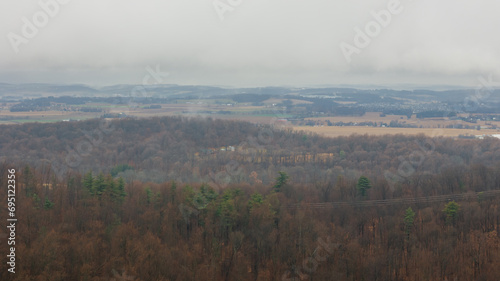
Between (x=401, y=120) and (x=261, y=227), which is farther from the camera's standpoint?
(x=401, y=120)

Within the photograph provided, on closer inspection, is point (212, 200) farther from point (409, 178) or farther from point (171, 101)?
point (171, 101)

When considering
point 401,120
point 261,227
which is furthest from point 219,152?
point 401,120

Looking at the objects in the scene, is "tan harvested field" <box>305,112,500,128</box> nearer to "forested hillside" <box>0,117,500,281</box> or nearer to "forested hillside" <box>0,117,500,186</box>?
"forested hillside" <box>0,117,500,186</box>

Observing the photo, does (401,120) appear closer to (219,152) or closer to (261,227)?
(219,152)

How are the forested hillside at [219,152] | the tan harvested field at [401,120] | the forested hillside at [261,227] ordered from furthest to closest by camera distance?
the tan harvested field at [401,120] < the forested hillside at [219,152] < the forested hillside at [261,227]

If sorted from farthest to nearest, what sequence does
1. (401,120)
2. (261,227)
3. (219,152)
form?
(401,120)
(219,152)
(261,227)

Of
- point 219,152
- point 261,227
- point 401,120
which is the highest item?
point 401,120

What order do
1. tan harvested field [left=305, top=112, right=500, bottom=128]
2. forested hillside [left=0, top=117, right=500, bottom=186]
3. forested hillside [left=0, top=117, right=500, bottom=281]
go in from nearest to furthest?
forested hillside [left=0, top=117, right=500, bottom=281] → forested hillside [left=0, top=117, right=500, bottom=186] → tan harvested field [left=305, top=112, right=500, bottom=128]

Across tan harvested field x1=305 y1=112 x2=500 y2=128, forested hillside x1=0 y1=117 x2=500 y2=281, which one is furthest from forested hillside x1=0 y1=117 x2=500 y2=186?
tan harvested field x1=305 y1=112 x2=500 y2=128

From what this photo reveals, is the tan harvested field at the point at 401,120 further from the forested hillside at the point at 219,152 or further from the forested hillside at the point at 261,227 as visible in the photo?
the forested hillside at the point at 261,227

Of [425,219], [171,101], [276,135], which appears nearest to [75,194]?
[425,219]

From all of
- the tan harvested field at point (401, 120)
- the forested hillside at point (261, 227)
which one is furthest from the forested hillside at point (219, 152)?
the tan harvested field at point (401, 120)

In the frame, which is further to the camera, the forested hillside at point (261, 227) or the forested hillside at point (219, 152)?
the forested hillside at point (219, 152)
